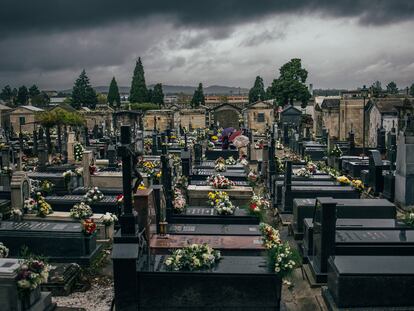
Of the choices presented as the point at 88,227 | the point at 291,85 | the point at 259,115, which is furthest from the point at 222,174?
the point at 291,85

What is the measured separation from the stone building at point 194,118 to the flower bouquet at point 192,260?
50.6 metres

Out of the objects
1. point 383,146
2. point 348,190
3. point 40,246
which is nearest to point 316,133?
point 383,146

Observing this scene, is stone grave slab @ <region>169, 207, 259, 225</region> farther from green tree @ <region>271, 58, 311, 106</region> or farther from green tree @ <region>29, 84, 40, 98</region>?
green tree @ <region>29, 84, 40, 98</region>

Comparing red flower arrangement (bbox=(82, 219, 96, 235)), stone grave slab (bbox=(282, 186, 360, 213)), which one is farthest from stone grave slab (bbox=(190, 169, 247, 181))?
red flower arrangement (bbox=(82, 219, 96, 235))

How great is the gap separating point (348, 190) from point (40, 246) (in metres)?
10.8

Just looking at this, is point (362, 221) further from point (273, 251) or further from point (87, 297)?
point (87, 297)

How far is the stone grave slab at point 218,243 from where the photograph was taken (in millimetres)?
10086

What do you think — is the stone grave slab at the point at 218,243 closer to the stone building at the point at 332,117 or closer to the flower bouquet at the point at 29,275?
the flower bouquet at the point at 29,275

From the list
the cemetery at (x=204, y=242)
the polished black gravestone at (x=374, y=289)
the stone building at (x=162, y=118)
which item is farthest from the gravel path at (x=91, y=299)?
the stone building at (x=162, y=118)

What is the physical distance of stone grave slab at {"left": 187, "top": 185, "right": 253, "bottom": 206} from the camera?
53.2 ft

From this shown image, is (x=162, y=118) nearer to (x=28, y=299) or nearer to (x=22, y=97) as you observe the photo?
(x=22, y=97)

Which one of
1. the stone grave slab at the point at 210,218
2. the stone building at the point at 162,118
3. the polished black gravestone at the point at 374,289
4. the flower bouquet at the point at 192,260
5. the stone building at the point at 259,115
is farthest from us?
the stone building at the point at 162,118

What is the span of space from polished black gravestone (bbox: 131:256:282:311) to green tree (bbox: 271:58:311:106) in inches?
2108

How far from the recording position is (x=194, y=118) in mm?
59156
